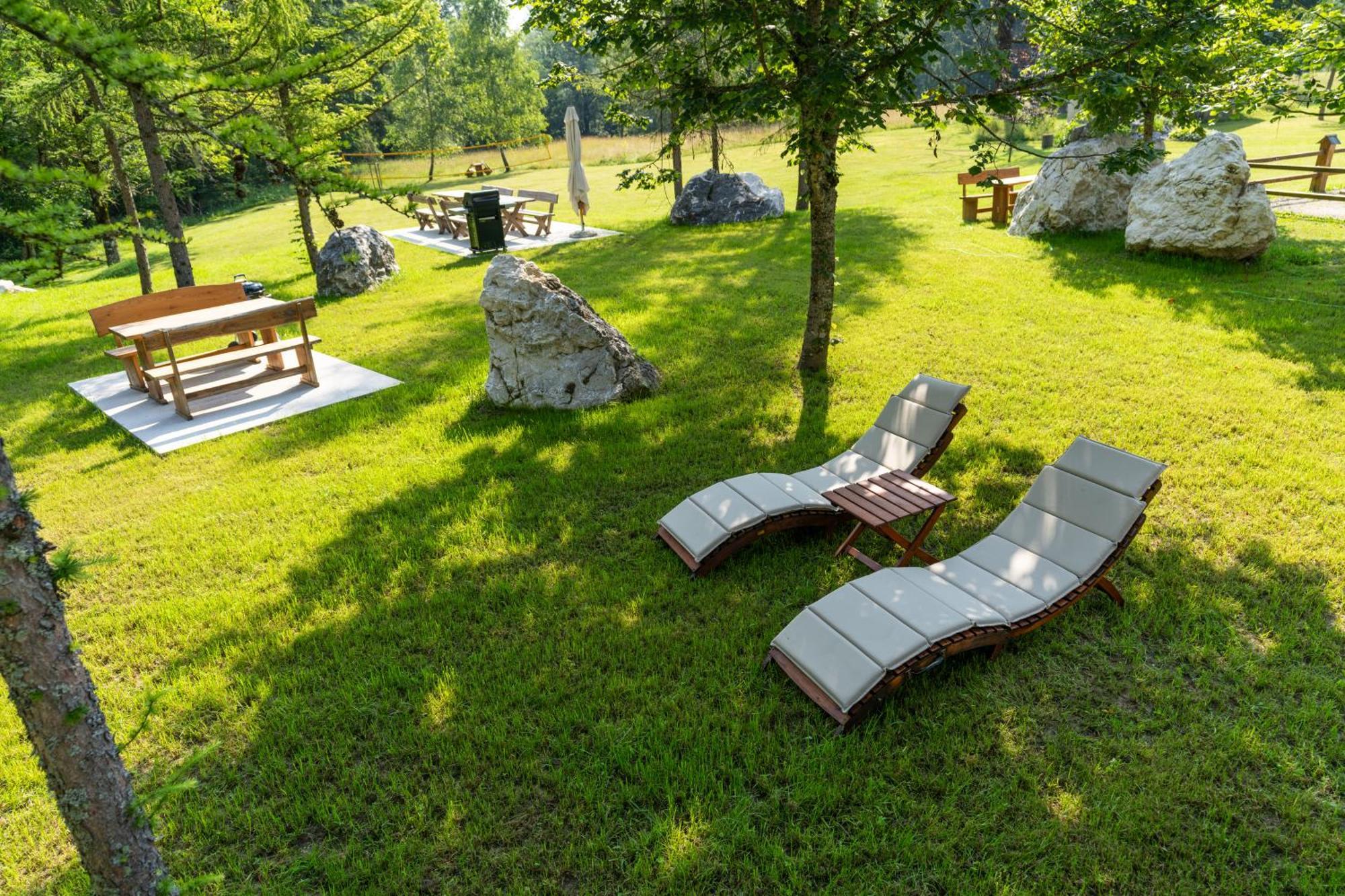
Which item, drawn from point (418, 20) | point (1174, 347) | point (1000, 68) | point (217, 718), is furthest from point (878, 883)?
point (418, 20)

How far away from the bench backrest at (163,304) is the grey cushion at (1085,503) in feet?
30.1

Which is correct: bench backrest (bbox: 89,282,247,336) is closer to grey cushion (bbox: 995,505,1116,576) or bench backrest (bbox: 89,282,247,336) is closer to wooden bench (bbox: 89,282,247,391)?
wooden bench (bbox: 89,282,247,391)

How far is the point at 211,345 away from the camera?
11008 millimetres

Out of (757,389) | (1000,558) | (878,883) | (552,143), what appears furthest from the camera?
(552,143)

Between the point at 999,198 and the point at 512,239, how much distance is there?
1026 cm

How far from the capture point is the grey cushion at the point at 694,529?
4.94 metres

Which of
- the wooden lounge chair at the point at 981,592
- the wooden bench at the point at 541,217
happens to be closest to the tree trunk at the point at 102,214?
the wooden lounge chair at the point at 981,592

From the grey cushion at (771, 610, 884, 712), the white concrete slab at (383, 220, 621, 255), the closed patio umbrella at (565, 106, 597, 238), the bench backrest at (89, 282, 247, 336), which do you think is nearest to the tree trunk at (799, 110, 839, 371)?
the grey cushion at (771, 610, 884, 712)

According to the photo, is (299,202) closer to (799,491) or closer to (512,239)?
(512,239)

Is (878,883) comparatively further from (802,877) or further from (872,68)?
(872,68)

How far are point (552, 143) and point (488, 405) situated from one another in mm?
42694

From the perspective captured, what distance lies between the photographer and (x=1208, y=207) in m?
10.9

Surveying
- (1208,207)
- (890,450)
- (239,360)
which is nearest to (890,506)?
(890,450)

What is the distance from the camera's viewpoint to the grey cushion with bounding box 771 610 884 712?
370 cm
